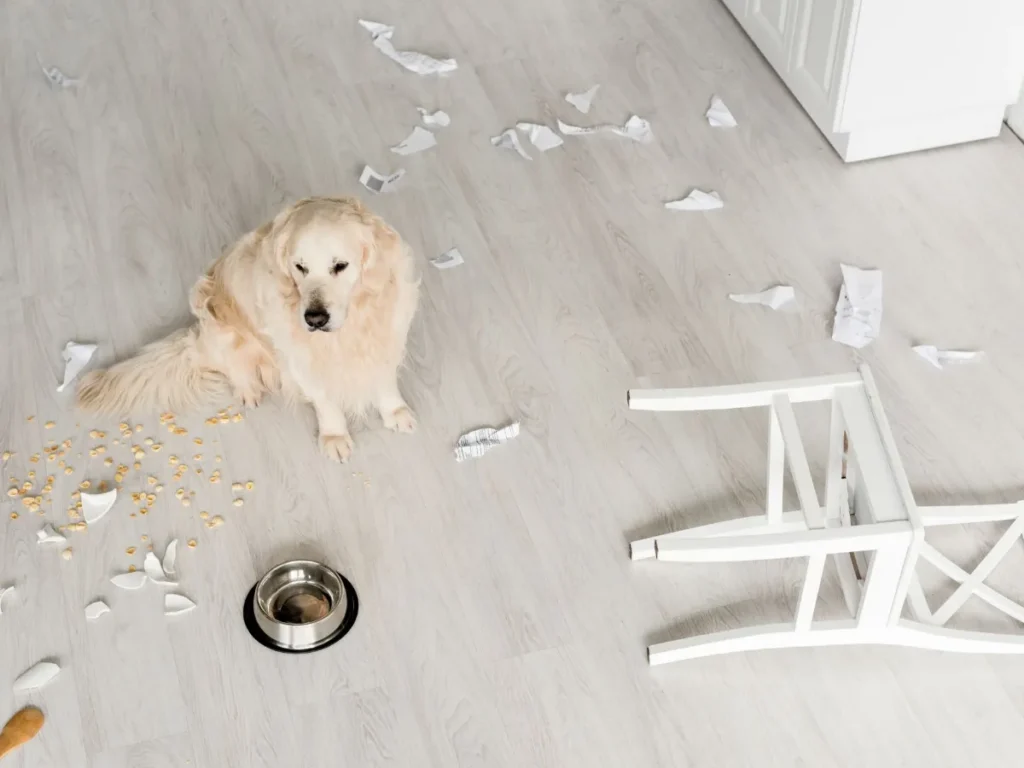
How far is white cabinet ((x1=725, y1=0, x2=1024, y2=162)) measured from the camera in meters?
2.89

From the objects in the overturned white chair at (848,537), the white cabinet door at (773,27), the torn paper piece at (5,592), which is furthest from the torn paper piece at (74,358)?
the white cabinet door at (773,27)

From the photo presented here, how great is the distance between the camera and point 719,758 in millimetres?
1985

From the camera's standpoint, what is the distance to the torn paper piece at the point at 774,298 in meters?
2.77

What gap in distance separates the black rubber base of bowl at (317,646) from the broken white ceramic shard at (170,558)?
6.8 inches

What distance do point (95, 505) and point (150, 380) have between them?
0.30m

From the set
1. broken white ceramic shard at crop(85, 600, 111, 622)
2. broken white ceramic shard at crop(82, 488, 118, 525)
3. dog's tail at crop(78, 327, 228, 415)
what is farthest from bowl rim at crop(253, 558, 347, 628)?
dog's tail at crop(78, 327, 228, 415)

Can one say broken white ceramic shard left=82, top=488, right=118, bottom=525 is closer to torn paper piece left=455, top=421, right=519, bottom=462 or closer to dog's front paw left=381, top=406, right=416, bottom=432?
dog's front paw left=381, top=406, right=416, bottom=432

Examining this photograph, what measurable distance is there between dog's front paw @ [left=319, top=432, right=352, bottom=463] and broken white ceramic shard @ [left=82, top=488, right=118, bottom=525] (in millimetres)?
448

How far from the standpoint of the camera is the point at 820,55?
309cm

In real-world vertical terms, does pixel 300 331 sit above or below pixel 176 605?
above

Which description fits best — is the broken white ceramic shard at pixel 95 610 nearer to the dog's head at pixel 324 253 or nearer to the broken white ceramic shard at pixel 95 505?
the broken white ceramic shard at pixel 95 505

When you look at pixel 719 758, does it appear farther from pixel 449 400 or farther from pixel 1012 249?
pixel 1012 249

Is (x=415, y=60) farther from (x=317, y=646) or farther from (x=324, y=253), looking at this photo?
(x=317, y=646)

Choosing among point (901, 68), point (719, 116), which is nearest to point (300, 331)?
point (719, 116)
